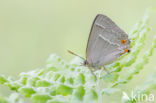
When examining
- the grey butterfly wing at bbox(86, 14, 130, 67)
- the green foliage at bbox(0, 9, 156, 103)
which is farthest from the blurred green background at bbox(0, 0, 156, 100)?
the green foliage at bbox(0, 9, 156, 103)

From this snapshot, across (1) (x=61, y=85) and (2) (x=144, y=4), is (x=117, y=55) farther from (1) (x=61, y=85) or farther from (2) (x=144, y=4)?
(2) (x=144, y=4)

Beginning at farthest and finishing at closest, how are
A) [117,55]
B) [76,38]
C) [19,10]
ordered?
[19,10]
[76,38]
[117,55]

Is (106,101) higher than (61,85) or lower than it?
higher

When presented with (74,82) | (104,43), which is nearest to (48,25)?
(104,43)

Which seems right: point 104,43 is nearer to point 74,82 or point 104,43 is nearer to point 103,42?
point 103,42

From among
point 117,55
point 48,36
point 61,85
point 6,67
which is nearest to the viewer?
point 61,85

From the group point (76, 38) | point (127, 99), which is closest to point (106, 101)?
point (76, 38)
